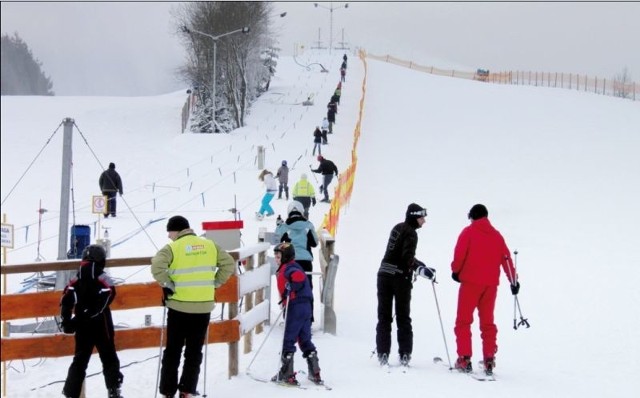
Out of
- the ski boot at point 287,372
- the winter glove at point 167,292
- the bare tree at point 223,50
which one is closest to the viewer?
the winter glove at point 167,292

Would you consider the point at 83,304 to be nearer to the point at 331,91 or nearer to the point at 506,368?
the point at 506,368

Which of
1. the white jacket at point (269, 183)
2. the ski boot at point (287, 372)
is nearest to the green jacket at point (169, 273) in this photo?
the ski boot at point (287, 372)

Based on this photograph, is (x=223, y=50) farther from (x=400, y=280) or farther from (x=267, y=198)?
(x=400, y=280)

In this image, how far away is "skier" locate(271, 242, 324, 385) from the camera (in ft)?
26.6

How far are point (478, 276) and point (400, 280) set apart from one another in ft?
2.73

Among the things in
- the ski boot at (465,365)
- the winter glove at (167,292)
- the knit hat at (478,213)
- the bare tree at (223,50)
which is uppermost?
the bare tree at (223,50)

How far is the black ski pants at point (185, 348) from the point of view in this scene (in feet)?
23.5

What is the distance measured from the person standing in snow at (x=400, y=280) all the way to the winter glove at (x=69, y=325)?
337 centimetres

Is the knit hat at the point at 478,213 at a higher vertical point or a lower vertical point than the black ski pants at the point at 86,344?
higher

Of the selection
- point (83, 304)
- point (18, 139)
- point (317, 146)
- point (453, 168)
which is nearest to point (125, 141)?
point (18, 139)

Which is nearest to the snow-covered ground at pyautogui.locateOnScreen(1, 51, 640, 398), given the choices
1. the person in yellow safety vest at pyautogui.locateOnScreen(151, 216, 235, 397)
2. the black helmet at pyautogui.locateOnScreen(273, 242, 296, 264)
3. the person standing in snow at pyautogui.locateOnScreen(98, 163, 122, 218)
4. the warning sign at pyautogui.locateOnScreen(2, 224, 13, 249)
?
the person in yellow safety vest at pyautogui.locateOnScreen(151, 216, 235, 397)

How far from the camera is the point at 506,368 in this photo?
9.55 meters

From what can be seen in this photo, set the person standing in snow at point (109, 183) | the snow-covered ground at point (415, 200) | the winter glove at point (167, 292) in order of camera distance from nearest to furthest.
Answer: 1. the winter glove at point (167, 292)
2. the snow-covered ground at point (415, 200)
3. the person standing in snow at point (109, 183)

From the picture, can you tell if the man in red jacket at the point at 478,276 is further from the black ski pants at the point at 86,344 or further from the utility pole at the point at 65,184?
the utility pole at the point at 65,184
